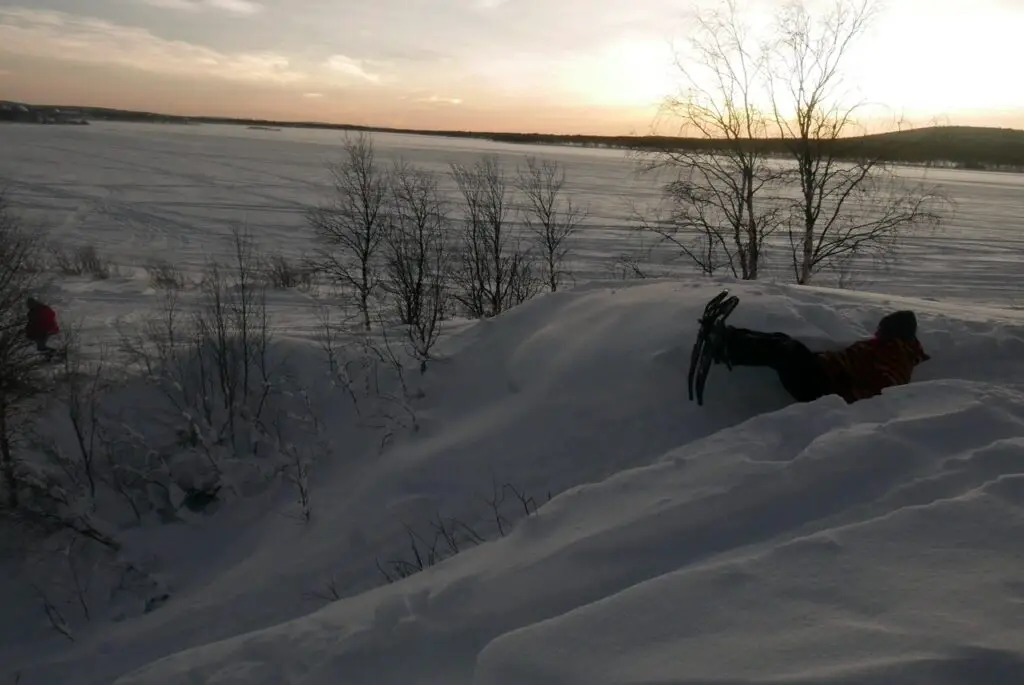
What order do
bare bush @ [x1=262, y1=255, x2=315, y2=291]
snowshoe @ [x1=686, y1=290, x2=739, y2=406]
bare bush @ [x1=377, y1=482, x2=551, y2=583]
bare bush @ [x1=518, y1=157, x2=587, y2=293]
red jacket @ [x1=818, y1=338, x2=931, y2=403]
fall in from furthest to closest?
bare bush @ [x1=262, y1=255, x2=315, y2=291] < bare bush @ [x1=518, y1=157, x2=587, y2=293] < snowshoe @ [x1=686, y1=290, x2=739, y2=406] < bare bush @ [x1=377, y1=482, x2=551, y2=583] < red jacket @ [x1=818, y1=338, x2=931, y2=403]

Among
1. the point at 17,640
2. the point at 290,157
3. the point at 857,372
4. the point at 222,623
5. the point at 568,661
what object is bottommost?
the point at 17,640

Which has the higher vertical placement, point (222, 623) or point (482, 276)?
point (482, 276)

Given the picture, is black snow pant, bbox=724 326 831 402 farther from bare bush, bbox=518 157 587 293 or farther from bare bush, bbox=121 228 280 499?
bare bush, bbox=518 157 587 293

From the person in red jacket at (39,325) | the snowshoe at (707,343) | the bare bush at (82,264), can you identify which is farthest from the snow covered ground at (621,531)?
the bare bush at (82,264)

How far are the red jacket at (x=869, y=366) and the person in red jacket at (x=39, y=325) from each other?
9633 millimetres

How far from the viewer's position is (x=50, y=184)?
116 ft

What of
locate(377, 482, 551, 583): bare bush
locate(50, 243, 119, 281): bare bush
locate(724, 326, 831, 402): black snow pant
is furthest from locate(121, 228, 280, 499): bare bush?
locate(50, 243, 119, 281): bare bush

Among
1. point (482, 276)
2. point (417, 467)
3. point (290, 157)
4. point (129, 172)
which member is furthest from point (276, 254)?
point (290, 157)

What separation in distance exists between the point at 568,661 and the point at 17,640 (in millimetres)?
6645

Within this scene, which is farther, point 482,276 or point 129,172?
point 129,172

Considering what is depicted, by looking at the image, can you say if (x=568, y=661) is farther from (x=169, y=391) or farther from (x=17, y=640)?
(x=169, y=391)

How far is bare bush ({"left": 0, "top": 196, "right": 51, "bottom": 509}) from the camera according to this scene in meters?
7.86

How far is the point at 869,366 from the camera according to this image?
18.5 feet

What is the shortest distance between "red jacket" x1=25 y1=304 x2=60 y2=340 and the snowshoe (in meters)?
8.61
